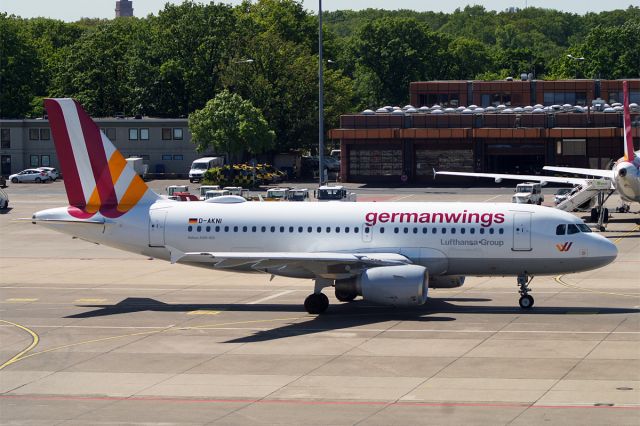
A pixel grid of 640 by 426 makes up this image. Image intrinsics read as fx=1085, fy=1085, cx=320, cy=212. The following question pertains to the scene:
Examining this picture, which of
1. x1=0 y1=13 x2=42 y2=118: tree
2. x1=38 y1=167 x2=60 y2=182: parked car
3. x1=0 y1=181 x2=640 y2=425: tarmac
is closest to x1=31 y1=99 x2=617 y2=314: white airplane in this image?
x1=0 y1=181 x2=640 y2=425: tarmac

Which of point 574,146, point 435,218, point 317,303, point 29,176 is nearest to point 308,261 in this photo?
point 317,303

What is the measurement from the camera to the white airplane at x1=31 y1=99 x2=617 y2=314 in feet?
133

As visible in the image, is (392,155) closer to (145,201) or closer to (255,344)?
(145,201)

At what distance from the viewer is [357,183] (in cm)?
11931

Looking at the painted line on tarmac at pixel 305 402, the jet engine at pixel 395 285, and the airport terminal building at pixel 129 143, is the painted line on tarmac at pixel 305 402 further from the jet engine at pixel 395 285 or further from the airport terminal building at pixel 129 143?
the airport terminal building at pixel 129 143

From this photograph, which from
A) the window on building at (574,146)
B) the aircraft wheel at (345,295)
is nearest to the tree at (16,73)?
the window on building at (574,146)

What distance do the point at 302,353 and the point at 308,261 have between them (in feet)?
21.2

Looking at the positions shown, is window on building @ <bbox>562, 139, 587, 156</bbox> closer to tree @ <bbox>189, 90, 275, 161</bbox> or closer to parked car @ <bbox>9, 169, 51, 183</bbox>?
tree @ <bbox>189, 90, 275, 161</bbox>

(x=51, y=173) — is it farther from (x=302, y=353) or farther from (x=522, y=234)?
(x=302, y=353)

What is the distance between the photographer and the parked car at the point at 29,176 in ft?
409

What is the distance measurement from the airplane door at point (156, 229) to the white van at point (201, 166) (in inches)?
3006

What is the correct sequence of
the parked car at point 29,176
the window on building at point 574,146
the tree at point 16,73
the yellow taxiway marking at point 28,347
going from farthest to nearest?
the tree at point 16,73 < the parked car at point 29,176 < the window on building at point 574,146 < the yellow taxiway marking at point 28,347

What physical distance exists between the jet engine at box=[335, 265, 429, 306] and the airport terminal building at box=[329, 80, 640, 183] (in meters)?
77.3

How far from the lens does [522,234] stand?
41.3 metres
